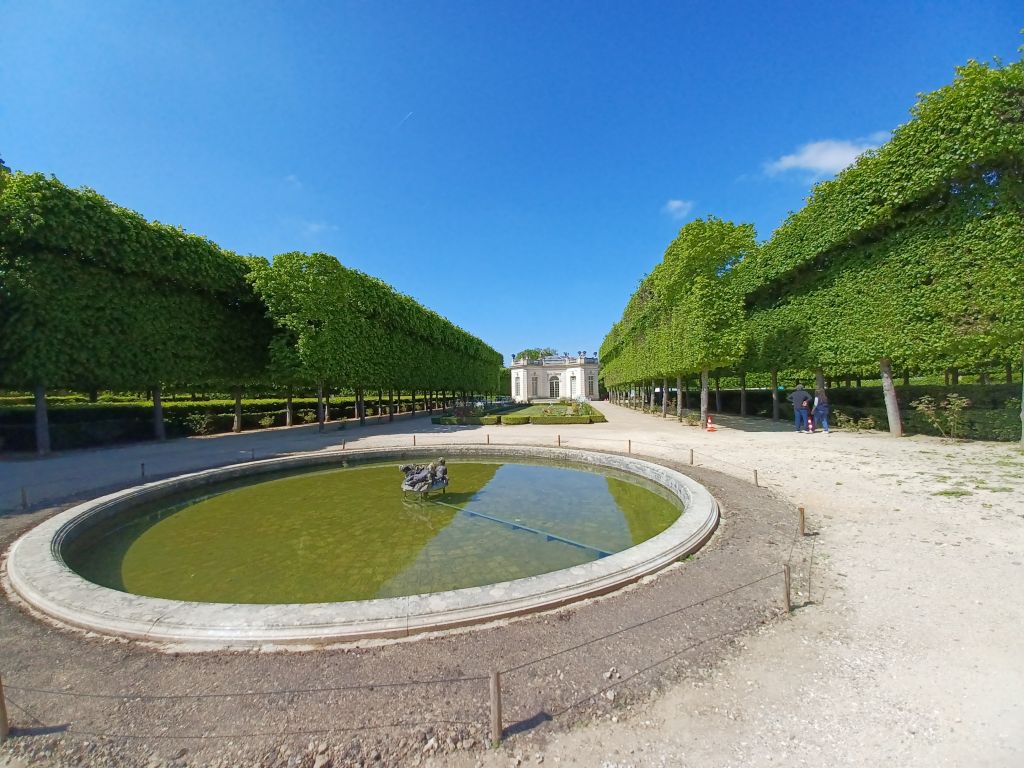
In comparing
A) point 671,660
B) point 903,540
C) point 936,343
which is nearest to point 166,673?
point 671,660

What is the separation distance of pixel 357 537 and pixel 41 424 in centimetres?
1619

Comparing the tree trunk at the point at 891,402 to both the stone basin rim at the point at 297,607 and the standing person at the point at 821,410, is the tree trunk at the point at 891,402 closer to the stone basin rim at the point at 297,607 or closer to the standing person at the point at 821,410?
the standing person at the point at 821,410

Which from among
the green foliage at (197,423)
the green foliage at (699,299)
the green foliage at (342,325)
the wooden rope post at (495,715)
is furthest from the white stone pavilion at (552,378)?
the wooden rope post at (495,715)

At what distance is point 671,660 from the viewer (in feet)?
10.6

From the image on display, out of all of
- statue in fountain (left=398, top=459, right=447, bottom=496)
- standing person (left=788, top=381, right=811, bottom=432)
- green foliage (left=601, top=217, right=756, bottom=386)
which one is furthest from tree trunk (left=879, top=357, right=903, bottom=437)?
statue in fountain (left=398, top=459, right=447, bottom=496)

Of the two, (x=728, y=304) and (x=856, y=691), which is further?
(x=728, y=304)

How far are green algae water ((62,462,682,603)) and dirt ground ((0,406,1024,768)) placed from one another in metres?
1.69

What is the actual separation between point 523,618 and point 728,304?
1868 centimetres

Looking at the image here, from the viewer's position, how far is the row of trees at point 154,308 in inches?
541

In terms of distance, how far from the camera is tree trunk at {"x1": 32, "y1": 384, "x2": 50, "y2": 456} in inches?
563

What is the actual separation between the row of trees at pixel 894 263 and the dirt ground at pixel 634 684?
11.1m

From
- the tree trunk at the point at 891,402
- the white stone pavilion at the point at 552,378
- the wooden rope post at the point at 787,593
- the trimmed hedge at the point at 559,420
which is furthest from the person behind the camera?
the white stone pavilion at the point at 552,378

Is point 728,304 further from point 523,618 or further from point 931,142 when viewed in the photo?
point 523,618

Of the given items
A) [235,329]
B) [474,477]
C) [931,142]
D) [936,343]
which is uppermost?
[931,142]
